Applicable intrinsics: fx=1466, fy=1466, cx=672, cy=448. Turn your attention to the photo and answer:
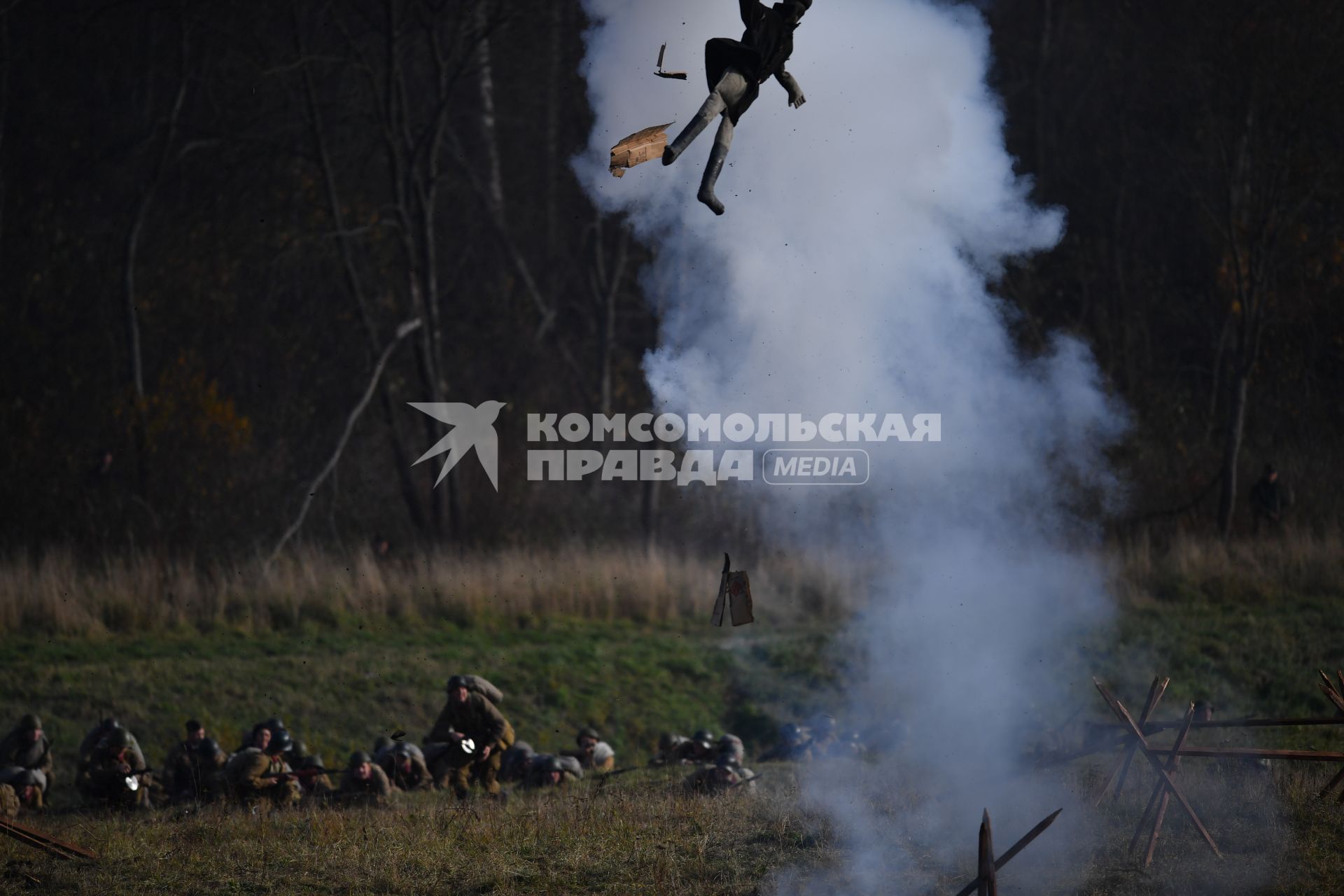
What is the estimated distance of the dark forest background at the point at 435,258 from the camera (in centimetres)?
2211

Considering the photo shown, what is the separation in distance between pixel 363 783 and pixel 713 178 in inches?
301

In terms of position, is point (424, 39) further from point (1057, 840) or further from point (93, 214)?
point (1057, 840)

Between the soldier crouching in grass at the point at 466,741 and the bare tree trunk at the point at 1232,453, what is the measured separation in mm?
13070

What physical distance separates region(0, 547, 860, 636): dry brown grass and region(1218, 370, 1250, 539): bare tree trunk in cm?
648

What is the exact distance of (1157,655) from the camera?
16875 millimetres

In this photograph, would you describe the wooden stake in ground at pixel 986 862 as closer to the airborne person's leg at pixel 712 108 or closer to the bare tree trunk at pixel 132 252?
the airborne person's leg at pixel 712 108

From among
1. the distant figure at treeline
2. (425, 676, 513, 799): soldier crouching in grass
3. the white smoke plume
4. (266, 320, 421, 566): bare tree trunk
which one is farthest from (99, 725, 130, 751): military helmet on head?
the distant figure at treeline

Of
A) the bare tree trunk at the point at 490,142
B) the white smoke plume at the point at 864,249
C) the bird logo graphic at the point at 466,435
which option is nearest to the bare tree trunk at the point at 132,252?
the bird logo graphic at the point at 466,435

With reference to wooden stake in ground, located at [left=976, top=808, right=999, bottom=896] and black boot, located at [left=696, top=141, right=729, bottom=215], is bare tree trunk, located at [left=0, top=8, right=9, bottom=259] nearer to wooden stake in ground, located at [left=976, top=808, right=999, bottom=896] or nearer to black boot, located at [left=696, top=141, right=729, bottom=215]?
black boot, located at [left=696, top=141, right=729, bottom=215]

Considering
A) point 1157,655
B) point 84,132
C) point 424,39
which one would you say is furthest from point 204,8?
point 1157,655

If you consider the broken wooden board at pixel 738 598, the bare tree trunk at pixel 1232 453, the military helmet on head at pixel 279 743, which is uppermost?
the bare tree trunk at pixel 1232 453

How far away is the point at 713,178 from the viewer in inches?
263

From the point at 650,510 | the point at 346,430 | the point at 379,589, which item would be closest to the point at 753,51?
the point at 379,589

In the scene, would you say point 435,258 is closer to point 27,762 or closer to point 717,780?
point 27,762
